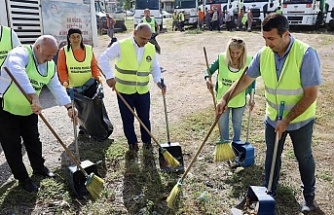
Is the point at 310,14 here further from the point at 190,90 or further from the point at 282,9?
the point at 190,90

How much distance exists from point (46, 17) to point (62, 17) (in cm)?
32

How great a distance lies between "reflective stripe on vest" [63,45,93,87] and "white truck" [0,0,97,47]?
1.99 metres

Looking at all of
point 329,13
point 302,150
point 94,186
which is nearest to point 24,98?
point 94,186

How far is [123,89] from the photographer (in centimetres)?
389

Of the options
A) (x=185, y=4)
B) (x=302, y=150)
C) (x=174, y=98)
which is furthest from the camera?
(x=185, y=4)

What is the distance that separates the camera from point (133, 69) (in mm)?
3805

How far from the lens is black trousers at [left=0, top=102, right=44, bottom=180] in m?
3.17

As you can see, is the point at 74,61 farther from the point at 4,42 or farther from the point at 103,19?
the point at 103,19

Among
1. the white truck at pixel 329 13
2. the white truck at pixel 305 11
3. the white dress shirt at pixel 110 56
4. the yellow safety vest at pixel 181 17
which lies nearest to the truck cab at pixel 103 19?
the yellow safety vest at pixel 181 17

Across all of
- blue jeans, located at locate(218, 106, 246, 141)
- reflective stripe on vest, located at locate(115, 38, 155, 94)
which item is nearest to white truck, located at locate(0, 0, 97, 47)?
reflective stripe on vest, located at locate(115, 38, 155, 94)

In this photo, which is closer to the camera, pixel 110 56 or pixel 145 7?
pixel 110 56

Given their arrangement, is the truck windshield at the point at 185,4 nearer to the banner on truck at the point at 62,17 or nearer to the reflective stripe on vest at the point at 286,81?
the banner on truck at the point at 62,17

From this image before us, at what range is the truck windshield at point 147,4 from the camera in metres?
19.7

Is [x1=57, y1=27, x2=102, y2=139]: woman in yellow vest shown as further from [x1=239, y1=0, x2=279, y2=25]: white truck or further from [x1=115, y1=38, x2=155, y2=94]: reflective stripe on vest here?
[x1=239, y1=0, x2=279, y2=25]: white truck
